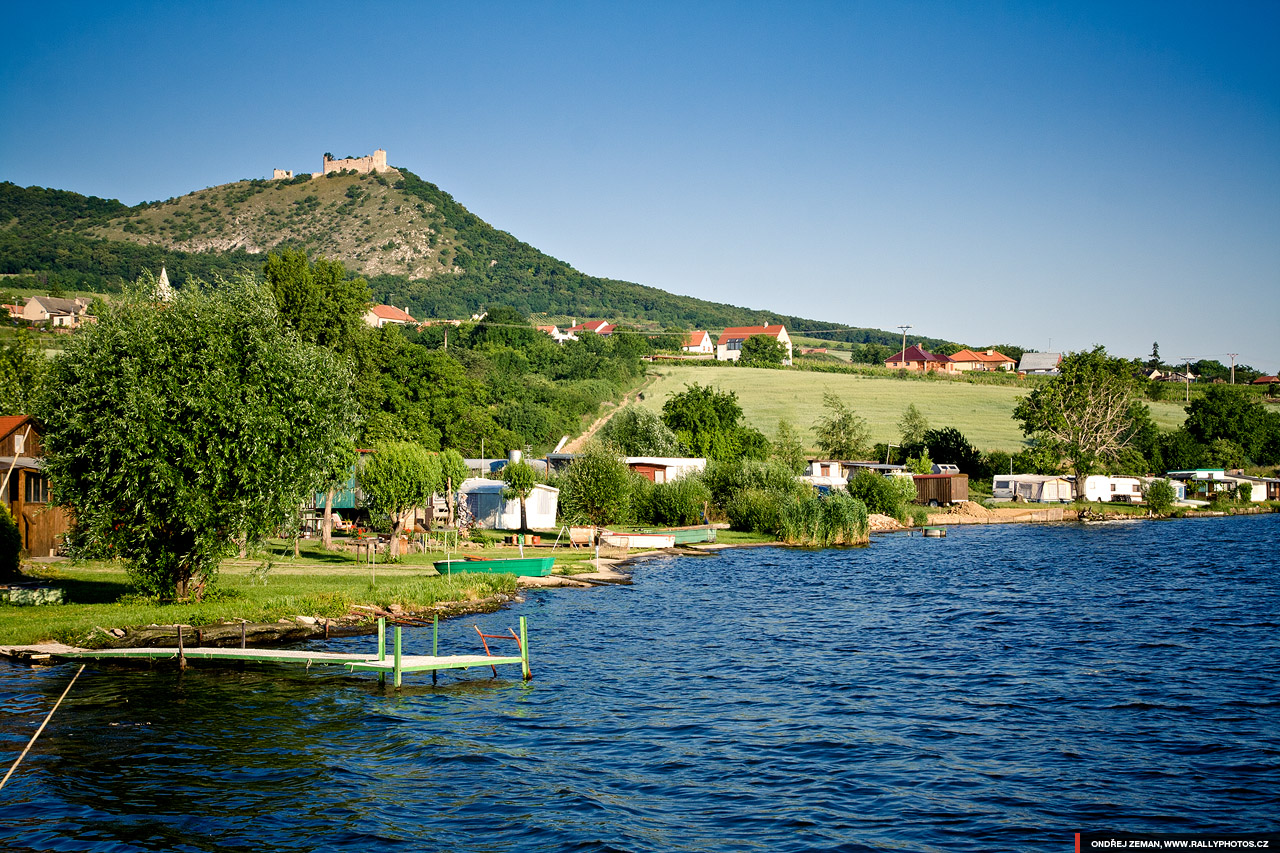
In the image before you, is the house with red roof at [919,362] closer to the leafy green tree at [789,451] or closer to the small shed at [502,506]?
the leafy green tree at [789,451]

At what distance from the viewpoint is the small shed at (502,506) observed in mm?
59812

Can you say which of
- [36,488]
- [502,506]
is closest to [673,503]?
[502,506]

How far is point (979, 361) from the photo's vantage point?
625 ft

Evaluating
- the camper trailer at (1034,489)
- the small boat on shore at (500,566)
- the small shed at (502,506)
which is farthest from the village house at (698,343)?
the small boat on shore at (500,566)

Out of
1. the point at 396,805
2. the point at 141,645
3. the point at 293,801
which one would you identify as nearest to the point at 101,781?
the point at 293,801

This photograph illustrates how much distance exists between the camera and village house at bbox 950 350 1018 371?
18845 cm

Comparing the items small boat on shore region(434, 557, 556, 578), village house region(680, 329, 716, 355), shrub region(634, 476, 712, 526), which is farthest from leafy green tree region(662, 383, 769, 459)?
village house region(680, 329, 716, 355)

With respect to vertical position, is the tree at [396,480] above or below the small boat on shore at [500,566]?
above

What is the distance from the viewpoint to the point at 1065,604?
128 ft

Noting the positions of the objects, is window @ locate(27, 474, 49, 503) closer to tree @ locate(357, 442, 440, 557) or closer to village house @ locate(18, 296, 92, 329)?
tree @ locate(357, 442, 440, 557)

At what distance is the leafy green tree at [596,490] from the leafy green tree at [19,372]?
1177 inches

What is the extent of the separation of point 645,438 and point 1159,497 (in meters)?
48.6

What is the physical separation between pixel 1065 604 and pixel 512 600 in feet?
73.3

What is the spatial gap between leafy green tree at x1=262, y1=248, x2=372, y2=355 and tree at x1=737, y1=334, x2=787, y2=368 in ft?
340
